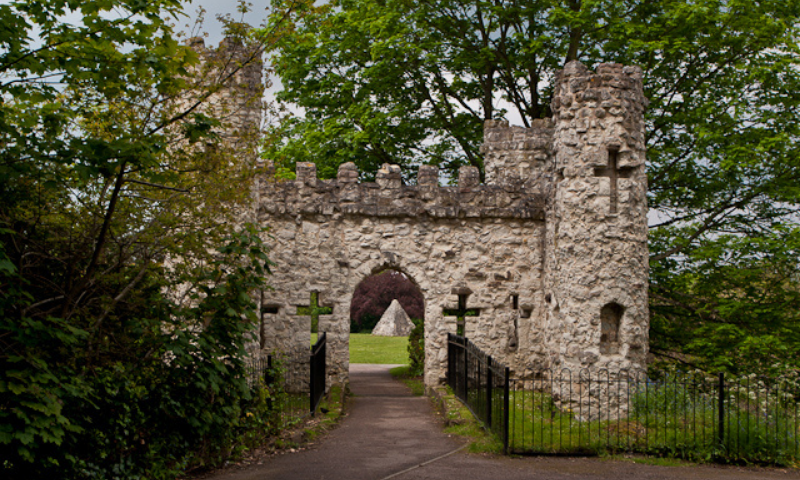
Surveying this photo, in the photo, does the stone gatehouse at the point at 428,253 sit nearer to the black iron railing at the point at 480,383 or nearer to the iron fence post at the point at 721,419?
the black iron railing at the point at 480,383

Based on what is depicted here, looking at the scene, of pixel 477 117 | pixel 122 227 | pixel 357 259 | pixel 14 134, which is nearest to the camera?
pixel 14 134

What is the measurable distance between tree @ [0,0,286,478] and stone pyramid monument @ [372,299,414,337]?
24729 mm

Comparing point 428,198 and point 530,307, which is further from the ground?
point 428,198

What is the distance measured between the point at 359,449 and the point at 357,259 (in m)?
5.39

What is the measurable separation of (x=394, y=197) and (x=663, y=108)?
729cm

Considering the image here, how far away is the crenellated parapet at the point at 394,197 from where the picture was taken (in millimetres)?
Answer: 13891

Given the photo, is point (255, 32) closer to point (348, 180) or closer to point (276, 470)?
point (276, 470)

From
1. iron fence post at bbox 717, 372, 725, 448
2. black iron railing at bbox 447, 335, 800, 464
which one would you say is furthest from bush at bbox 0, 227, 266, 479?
iron fence post at bbox 717, 372, 725, 448

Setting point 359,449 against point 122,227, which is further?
point 359,449

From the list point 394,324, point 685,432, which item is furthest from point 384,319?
point 685,432

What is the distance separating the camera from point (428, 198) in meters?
14.1

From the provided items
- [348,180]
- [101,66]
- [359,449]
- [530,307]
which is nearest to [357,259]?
[348,180]

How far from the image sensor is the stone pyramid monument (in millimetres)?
32875

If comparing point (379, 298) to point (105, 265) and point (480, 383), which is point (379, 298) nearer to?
point (480, 383)
